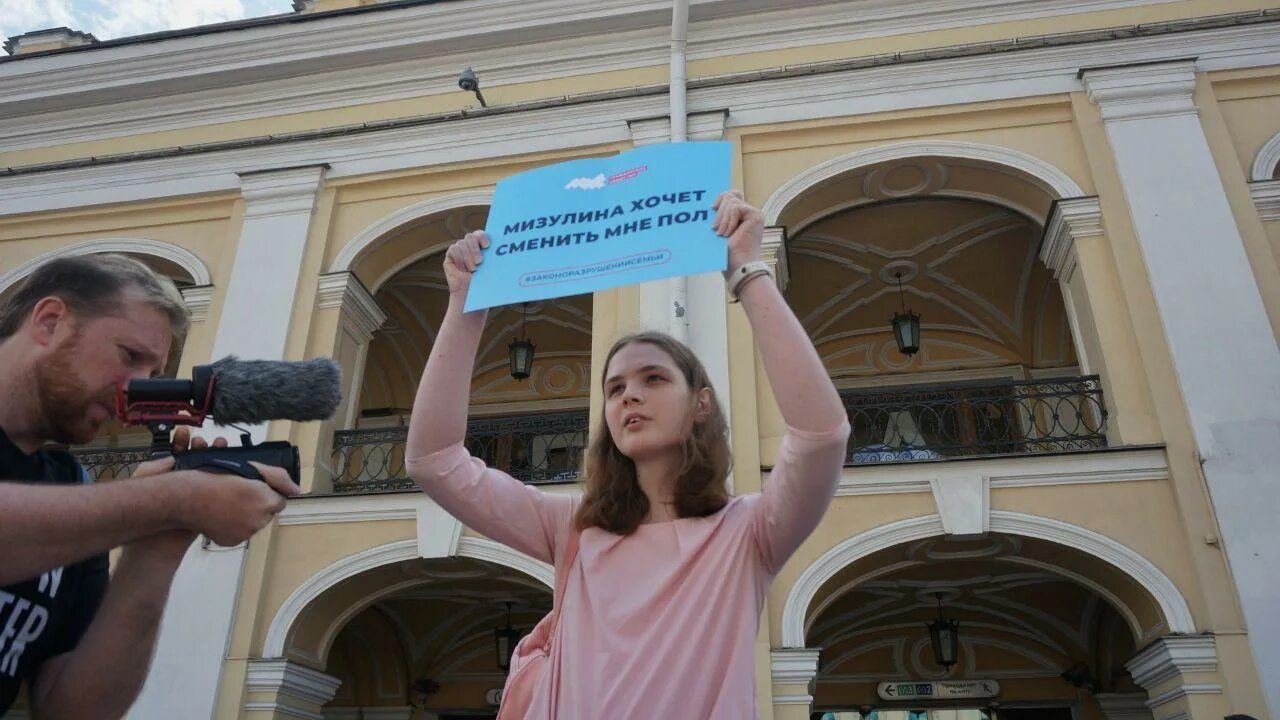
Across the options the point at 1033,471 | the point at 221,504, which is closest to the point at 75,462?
the point at 221,504

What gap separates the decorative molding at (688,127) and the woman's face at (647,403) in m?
7.11

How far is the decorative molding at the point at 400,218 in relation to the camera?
915 centimetres

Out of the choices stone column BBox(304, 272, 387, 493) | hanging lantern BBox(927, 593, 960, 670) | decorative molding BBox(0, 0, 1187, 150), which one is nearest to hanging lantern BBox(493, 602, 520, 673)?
stone column BBox(304, 272, 387, 493)

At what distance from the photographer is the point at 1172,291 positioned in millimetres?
7102

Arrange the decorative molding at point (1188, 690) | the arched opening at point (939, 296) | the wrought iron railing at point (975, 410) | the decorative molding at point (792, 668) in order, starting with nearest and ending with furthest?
1. the decorative molding at point (1188, 690)
2. the decorative molding at point (792, 668)
3. the wrought iron railing at point (975, 410)
4. the arched opening at point (939, 296)

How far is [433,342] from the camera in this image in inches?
436

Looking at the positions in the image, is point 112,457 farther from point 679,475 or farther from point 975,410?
point 679,475

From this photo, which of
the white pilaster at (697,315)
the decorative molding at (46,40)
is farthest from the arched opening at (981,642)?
the decorative molding at (46,40)

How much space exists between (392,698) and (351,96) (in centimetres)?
737

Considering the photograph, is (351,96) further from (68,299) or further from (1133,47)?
(68,299)

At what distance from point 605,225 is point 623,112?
7.45 m

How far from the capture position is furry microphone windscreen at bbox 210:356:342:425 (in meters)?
1.62

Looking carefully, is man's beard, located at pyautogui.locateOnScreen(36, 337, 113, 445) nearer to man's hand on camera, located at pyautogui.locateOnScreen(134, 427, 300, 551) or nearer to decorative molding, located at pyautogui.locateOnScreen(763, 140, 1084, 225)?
man's hand on camera, located at pyautogui.locateOnScreen(134, 427, 300, 551)

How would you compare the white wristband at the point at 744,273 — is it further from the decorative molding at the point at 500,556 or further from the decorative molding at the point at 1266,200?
the decorative molding at the point at 1266,200
